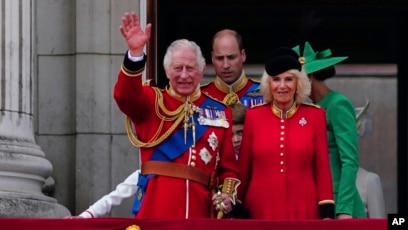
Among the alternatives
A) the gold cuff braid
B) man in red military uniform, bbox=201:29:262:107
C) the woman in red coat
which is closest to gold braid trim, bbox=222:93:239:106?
man in red military uniform, bbox=201:29:262:107

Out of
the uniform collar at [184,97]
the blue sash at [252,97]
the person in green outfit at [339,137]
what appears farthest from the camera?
the blue sash at [252,97]

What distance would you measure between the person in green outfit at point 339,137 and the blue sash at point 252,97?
57cm

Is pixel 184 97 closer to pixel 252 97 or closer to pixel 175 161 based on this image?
pixel 175 161

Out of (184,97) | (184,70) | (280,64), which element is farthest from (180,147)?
(280,64)

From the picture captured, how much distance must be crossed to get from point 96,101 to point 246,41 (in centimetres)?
194

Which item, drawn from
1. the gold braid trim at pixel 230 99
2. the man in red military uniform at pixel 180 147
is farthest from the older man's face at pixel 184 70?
the gold braid trim at pixel 230 99

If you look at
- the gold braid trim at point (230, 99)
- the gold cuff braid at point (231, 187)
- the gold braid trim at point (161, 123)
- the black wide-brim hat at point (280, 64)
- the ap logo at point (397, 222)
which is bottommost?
the ap logo at point (397, 222)

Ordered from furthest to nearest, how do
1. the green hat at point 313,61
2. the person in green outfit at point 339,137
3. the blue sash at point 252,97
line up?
1. the blue sash at point 252,97
2. the green hat at point 313,61
3. the person in green outfit at point 339,137

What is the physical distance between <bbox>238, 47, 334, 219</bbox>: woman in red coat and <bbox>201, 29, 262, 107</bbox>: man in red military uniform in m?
1.00

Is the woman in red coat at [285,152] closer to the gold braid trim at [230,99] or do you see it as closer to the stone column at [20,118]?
the gold braid trim at [230,99]

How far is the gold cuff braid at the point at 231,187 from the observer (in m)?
11.2

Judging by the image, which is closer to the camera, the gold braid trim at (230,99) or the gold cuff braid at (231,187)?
the gold cuff braid at (231,187)

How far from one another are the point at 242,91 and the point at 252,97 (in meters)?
0.08

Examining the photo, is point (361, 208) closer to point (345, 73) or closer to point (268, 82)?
point (268, 82)
